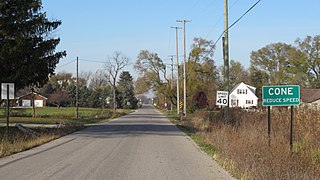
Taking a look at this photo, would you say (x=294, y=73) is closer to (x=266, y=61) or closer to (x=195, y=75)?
(x=266, y=61)

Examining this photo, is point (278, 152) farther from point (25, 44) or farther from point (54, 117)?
point (54, 117)

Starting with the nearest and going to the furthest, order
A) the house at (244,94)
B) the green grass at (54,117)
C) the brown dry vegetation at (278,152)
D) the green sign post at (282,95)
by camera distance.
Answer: the brown dry vegetation at (278,152) < the green sign post at (282,95) < the green grass at (54,117) < the house at (244,94)

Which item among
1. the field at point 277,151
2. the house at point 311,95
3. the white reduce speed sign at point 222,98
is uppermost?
the house at point 311,95

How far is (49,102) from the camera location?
129 metres

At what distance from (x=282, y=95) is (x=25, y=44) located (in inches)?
637

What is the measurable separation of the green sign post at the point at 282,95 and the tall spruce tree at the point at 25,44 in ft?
50.4

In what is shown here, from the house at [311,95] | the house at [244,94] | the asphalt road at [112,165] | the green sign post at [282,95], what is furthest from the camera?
the house at [244,94]

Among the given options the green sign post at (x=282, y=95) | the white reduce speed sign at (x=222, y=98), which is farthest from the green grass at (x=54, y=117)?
the green sign post at (x=282, y=95)

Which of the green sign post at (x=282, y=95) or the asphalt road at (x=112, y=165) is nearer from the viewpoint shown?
the asphalt road at (x=112, y=165)

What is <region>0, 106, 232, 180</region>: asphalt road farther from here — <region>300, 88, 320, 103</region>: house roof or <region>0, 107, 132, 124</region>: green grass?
<region>300, 88, 320, 103</region>: house roof

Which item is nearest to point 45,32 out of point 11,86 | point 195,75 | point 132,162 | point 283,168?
point 11,86

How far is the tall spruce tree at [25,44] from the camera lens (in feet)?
78.9

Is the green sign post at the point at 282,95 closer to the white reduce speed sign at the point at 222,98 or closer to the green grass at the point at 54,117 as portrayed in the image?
the white reduce speed sign at the point at 222,98

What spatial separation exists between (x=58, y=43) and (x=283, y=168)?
20308 millimetres
